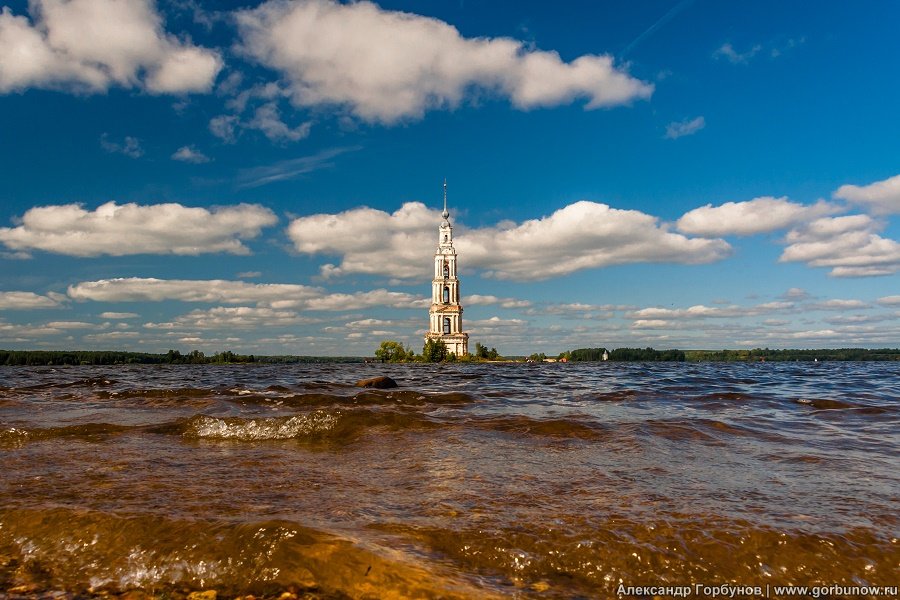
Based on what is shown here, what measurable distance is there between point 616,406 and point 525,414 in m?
4.17

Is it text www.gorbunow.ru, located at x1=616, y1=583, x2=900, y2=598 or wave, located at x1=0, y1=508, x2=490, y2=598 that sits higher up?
wave, located at x1=0, y1=508, x2=490, y2=598

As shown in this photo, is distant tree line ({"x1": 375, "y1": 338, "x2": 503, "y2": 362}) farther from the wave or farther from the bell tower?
the wave

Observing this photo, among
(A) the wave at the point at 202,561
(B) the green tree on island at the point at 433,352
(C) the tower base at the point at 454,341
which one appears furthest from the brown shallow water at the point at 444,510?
(C) the tower base at the point at 454,341

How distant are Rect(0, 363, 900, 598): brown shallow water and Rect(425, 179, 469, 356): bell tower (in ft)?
535

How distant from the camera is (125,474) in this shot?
310 inches

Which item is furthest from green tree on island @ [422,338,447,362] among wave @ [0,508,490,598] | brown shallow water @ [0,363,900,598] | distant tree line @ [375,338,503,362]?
wave @ [0,508,490,598]

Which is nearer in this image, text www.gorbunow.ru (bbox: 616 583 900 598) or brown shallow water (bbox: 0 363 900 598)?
text www.gorbunow.ru (bbox: 616 583 900 598)

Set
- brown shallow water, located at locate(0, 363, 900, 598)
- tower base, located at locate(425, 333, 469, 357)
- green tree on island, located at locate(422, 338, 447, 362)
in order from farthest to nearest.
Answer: tower base, located at locate(425, 333, 469, 357) < green tree on island, located at locate(422, 338, 447, 362) < brown shallow water, located at locate(0, 363, 900, 598)

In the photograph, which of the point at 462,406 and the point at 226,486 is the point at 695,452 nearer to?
the point at 226,486

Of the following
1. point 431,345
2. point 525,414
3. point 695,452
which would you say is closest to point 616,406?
point 525,414

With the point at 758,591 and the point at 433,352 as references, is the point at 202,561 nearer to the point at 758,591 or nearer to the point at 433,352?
the point at 758,591

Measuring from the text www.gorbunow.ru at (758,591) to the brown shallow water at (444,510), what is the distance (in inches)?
3.3

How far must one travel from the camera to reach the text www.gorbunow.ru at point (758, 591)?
445 centimetres

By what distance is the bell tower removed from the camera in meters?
177
